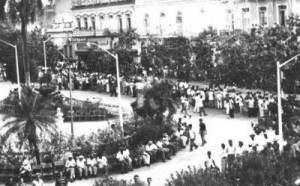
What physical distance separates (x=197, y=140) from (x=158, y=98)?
104 inches

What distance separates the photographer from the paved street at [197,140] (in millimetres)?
25391

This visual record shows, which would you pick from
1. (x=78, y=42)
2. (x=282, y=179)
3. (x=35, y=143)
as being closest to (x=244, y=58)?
(x=35, y=143)

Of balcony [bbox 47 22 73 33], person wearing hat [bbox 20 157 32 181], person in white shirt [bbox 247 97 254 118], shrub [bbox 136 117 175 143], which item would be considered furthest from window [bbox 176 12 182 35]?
person wearing hat [bbox 20 157 32 181]

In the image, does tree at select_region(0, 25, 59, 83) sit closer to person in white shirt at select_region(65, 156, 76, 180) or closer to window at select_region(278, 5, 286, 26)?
window at select_region(278, 5, 286, 26)

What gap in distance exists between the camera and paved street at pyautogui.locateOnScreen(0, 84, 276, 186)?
1000 inches

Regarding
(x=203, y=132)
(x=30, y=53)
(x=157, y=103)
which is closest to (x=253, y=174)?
(x=203, y=132)

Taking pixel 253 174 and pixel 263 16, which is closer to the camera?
pixel 253 174

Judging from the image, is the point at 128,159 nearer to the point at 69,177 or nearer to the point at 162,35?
the point at 69,177

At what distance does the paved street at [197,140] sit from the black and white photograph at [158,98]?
56mm

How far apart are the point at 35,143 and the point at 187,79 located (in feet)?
75.9

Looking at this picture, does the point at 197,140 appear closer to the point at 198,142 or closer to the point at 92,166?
the point at 198,142

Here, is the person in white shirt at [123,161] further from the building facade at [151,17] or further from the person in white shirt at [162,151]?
the building facade at [151,17]

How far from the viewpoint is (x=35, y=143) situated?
26.2 metres

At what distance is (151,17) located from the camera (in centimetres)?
5850
